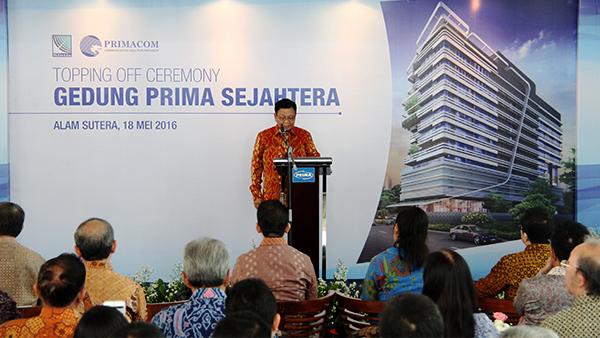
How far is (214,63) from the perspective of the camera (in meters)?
5.95

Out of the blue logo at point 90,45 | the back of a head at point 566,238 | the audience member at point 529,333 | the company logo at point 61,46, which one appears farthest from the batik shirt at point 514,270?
the company logo at point 61,46

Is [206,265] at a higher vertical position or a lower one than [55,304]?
higher

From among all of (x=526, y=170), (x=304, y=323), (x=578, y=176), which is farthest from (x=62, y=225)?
(x=578, y=176)

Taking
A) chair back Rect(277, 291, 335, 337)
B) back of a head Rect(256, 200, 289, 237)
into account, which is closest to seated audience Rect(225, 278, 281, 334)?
chair back Rect(277, 291, 335, 337)

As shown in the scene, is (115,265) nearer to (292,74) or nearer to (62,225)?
(62,225)

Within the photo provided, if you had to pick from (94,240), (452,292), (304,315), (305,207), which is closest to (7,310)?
(94,240)

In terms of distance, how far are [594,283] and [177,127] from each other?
482 cm

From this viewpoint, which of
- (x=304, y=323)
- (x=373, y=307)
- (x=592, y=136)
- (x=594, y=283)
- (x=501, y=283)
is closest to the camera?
(x=594, y=283)

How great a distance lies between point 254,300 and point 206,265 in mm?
543

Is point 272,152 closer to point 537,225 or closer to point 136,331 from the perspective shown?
point 537,225

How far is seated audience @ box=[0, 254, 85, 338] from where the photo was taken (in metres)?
1.96

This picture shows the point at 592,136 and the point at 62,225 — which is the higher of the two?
the point at 592,136

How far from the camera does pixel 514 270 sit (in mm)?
2969

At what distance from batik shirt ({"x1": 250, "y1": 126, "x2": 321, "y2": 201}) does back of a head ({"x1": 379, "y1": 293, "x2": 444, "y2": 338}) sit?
11.3 feet
